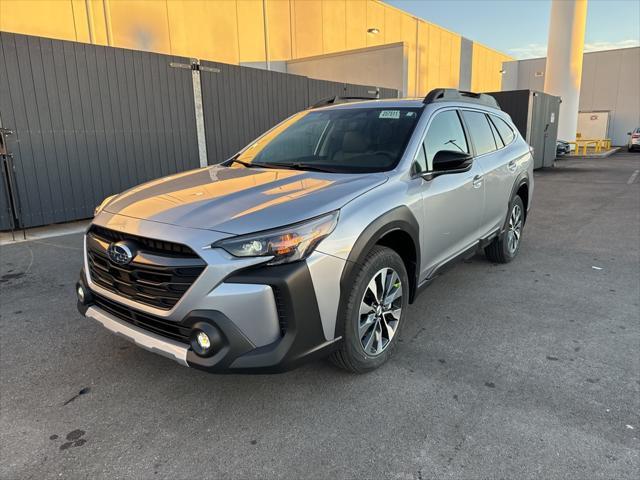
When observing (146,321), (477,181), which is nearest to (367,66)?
(477,181)

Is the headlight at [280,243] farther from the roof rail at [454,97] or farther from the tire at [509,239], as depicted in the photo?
the tire at [509,239]

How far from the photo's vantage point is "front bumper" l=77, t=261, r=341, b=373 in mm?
2305

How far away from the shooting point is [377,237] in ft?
9.34

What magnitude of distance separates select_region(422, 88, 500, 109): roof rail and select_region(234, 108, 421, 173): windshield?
280mm

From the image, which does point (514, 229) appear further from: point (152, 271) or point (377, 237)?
point (152, 271)

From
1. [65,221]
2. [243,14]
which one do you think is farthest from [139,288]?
[243,14]

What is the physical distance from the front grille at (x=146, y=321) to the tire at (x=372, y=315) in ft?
2.79

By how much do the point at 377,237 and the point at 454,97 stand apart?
2.06 meters

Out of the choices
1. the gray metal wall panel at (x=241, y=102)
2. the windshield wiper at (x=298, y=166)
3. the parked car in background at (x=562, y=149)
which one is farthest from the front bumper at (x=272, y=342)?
the parked car in background at (x=562, y=149)

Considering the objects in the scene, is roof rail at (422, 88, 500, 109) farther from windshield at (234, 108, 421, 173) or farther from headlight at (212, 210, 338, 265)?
headlight at (212, 210, 338, 265)

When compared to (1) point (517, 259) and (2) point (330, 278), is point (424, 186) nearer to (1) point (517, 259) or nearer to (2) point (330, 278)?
(2) point (330, 278)

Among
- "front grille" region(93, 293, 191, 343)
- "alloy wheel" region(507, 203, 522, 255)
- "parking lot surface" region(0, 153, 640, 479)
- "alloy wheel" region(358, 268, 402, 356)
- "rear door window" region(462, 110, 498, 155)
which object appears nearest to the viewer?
"parking lot surface" region(0, 153, 640, 479)

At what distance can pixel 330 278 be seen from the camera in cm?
253

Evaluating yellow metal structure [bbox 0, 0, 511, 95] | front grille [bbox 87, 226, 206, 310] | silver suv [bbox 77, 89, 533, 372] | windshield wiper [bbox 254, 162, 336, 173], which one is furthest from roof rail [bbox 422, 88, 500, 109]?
yellow metal structure [bbox 0, 0, 511, 95]
